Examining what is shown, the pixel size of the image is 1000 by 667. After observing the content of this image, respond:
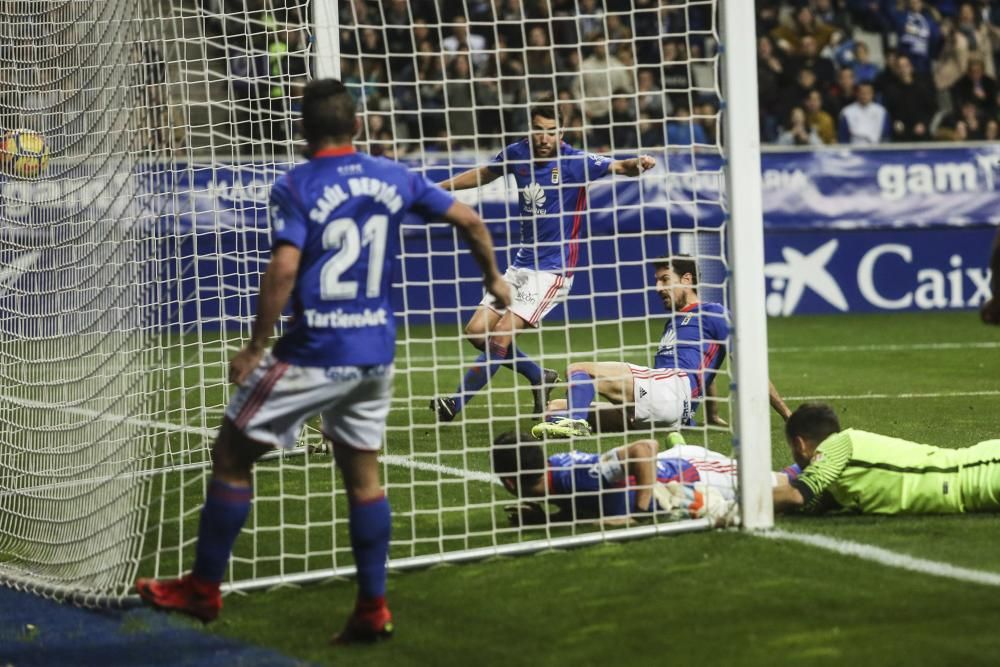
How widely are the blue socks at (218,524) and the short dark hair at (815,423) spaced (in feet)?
8.82

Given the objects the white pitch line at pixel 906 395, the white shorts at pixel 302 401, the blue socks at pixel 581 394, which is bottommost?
the white pitch line at pixel 906 395

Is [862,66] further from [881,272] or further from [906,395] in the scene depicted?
[906,395]

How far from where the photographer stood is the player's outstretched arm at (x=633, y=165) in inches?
298

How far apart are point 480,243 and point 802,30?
18569 millimetres

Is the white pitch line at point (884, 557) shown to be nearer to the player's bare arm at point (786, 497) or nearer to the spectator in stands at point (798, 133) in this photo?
the player's bare arm at point (786, 497)

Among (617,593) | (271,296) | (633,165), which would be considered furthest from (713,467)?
(271,296)

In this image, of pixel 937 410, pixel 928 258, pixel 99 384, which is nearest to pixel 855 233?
pixel 928 258

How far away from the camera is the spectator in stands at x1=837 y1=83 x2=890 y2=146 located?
21.2 metres

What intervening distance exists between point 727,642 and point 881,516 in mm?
2159

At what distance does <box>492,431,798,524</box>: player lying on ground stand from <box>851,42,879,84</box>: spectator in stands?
661 inches

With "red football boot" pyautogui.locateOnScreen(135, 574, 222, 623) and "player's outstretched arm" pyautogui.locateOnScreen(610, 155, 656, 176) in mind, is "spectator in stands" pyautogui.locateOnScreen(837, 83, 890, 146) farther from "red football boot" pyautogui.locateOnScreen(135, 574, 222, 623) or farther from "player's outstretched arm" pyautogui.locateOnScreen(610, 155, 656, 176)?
"red football boot" pyautogui.locateOnScreen(135, 574, 222, 623)

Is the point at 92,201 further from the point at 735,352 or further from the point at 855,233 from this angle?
the point at 855,233

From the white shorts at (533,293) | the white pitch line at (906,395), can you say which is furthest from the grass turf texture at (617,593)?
the white pitch line at (906,395)

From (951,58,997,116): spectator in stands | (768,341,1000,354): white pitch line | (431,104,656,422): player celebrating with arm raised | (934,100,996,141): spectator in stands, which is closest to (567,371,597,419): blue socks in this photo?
(431,104,656,422): player celebrating with arm raised
